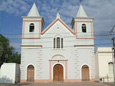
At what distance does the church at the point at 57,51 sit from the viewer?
92.4 ft

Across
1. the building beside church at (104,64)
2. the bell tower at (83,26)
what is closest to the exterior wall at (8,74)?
the bell tower at (83,26)

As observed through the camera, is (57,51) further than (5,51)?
No

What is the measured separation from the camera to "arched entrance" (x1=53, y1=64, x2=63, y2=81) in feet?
92.8

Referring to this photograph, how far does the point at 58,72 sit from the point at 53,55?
9.36ft

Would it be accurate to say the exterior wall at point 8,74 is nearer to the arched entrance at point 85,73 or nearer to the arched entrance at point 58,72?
the arched entrance at point 58,72

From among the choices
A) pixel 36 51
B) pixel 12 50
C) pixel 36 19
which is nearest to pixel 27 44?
pixel 36 51

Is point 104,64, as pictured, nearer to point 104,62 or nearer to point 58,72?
point 104,62

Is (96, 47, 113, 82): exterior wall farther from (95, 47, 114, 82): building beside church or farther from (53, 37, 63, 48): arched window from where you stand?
(53, 37, 63, 48): arched window

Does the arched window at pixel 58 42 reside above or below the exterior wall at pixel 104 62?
above

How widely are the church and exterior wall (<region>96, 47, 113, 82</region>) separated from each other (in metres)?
1.07

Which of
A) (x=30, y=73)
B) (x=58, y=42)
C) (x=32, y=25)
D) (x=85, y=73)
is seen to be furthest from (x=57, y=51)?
(x=32, y=25)

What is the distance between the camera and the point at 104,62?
1098 inches

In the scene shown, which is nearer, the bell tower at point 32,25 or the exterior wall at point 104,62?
Answer: the exterior wall at point 104,62

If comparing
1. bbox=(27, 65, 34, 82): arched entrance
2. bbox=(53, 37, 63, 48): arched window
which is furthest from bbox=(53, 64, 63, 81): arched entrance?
bbox=(27, 65, 34, 82): arched entrance
